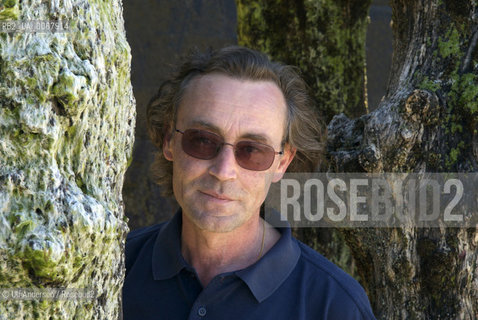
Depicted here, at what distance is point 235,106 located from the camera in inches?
84.7

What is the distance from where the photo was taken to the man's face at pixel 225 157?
6.96 ft

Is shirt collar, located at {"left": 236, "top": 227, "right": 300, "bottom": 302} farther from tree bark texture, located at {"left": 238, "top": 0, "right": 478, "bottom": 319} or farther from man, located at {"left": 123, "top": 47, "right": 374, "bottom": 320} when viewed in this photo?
tree bark texture, located at {"left": 238, "top": 0, "right": 478, "bottom": 319}

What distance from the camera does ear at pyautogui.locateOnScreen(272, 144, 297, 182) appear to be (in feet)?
7.83

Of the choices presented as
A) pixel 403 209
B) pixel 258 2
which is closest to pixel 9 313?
pixel 403 209

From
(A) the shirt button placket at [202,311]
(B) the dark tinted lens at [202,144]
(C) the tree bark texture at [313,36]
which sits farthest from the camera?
(C) the tree bark texture at [313,36]

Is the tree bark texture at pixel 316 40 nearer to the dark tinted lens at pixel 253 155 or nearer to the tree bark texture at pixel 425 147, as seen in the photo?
the tree bark texture at pixel 425 147

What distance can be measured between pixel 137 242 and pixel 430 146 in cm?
118

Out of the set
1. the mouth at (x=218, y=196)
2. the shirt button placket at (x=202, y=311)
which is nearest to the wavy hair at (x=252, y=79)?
the mouth at (x=218, y=196)

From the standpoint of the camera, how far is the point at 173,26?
4840 millimetres

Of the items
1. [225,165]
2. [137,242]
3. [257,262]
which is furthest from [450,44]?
[137,242]

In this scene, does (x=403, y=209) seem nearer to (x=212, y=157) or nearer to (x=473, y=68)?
(x=473, y=68)

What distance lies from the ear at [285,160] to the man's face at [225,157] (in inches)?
3.8

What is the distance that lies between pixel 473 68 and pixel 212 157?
3.23ft

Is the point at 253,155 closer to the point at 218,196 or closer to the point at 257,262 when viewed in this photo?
the point at 218,196
